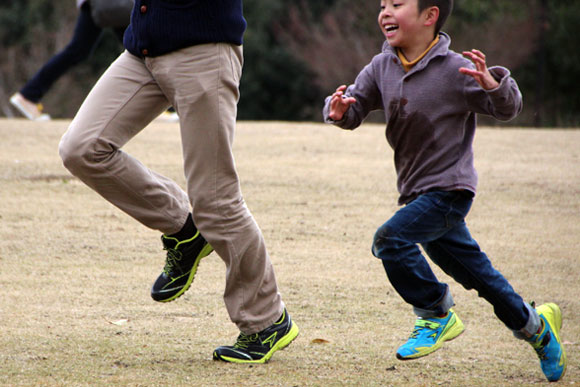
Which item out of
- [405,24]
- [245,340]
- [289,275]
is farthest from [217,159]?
[289,275]

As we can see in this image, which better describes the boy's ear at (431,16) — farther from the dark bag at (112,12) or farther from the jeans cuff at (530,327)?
the dark bag at (112,12)

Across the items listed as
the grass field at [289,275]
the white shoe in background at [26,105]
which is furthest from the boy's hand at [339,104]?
the white shoe in background at [26,105]

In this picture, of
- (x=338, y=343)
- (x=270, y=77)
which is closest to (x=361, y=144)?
(x=338, y=343)

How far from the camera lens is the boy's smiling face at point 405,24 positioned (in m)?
3.48

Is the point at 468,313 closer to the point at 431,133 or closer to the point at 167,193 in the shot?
the point at 431,133

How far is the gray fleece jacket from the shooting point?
11.2ft

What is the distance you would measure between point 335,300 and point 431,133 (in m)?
1.56

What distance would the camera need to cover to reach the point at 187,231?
377 centimetres

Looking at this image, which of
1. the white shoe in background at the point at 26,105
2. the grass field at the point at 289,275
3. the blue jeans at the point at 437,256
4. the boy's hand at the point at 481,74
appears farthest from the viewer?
the white shoe in background at the point at 26,105

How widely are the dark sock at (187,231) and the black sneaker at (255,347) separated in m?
0.47


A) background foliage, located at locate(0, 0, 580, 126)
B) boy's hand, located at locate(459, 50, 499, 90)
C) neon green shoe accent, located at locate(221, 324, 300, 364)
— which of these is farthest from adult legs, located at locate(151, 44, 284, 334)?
background foliage, located at locate(0, 0, 580, 126)

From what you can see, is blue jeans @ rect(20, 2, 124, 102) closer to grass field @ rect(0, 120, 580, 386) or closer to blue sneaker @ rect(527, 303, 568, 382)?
grass field @ rect(0, 120, 580, 386)

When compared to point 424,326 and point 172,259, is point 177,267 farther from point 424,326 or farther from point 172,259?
point 424,326

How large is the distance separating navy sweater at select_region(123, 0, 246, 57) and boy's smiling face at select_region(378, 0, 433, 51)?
60 centimetres
